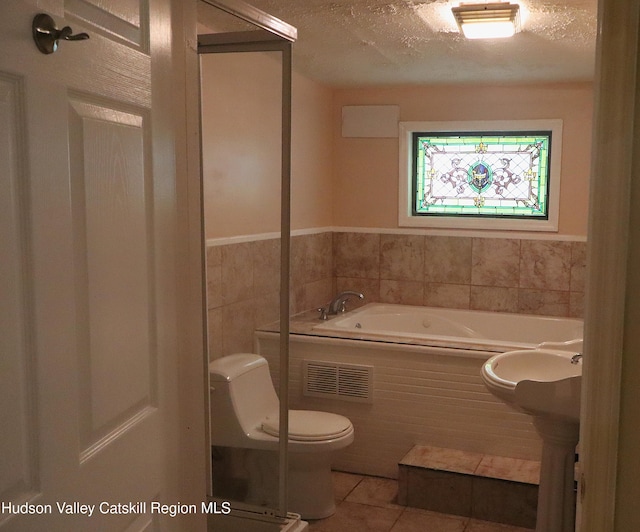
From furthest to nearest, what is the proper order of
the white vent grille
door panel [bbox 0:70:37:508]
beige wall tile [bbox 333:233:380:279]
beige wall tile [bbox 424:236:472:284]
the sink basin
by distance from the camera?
beige wall tile [bbox 333:233:380:279]
beige wall tile [bbox 424:236:472:284]
the white vent grille
the sink basin
door panel [bbox 0:70:37:508]

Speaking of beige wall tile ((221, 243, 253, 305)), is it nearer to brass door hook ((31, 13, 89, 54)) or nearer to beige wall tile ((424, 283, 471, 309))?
brass door hook ((31, 13, 89, 54))

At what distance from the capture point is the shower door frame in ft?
7.73

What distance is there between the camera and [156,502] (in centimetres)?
153

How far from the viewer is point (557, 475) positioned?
2.71 meters

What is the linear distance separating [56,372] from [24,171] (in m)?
0.32

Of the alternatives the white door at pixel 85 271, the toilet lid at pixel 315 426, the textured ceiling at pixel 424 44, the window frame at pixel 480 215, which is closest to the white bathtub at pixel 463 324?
the window frame at pixel 480 215

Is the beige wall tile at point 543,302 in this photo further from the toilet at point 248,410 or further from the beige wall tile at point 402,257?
the toilet at point 248,410

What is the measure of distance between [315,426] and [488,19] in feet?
6.44

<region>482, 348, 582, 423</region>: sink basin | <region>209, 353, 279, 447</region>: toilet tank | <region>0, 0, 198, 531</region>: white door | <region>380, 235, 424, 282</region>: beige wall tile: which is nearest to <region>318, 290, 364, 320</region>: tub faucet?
<region>380, 235, 424, 282</region>: beige wall tile

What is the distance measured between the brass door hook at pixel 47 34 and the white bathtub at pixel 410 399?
2949mm

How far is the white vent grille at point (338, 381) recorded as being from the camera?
391 centimetres

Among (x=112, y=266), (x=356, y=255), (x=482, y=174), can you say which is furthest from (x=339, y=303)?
(x=112, y=266)

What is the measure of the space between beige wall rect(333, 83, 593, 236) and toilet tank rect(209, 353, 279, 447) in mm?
2602

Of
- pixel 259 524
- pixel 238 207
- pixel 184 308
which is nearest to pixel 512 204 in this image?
pixel 238 207
